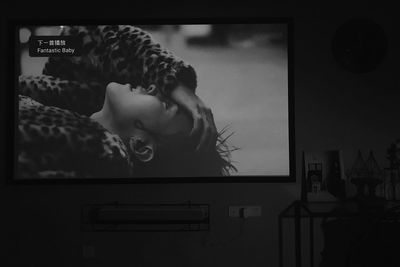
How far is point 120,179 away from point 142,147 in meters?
0.30

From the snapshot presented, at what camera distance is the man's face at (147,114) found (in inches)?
129

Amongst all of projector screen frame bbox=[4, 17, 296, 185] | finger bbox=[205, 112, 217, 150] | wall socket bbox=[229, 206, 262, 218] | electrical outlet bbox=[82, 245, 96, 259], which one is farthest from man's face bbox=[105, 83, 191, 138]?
electrical outlet bbox=[82, 245, 96, 259]

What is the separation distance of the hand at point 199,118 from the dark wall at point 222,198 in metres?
0.35

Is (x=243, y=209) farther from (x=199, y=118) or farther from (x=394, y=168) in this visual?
(x=394, y=168)

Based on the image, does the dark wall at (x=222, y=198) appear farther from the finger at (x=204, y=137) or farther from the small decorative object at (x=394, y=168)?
the finger at (x=204, y=137)

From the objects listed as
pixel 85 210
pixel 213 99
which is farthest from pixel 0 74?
pixel 213 99

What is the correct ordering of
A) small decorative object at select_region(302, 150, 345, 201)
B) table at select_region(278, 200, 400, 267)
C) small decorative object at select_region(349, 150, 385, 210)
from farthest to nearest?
small decorative object at select_region(302, 150, 345, 201), small decorative object at select_region(349, 150, 385, 210), table at select_region(278, 200, 400, 267)

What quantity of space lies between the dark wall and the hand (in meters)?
0.35

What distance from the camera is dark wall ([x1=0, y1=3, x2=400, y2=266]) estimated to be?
10.8 ft

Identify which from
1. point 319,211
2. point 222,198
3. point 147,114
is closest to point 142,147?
point 147,114

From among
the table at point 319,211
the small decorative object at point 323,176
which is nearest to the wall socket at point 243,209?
the table at point 319,211

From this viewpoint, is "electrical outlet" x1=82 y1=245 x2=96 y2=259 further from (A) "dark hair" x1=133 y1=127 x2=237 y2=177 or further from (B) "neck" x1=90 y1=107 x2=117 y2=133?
(B) "neck" x1=90 y1=107 x2=117 y2=133

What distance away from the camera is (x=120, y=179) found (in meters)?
3.27

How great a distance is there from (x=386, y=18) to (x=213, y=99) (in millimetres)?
1540
